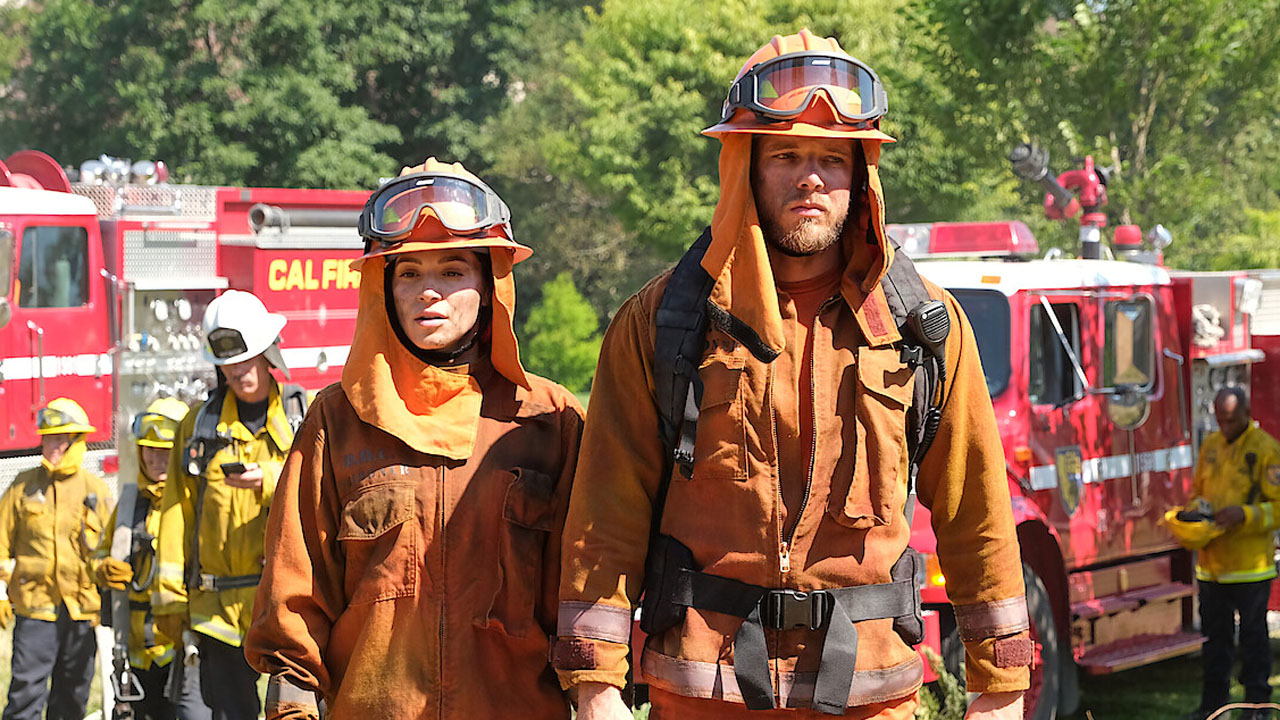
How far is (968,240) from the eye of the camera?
795cm

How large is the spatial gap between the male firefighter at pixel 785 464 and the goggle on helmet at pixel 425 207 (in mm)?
505

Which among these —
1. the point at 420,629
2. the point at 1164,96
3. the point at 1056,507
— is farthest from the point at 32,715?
the point at 1164,96

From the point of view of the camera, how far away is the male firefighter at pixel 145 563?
5582 millimetres

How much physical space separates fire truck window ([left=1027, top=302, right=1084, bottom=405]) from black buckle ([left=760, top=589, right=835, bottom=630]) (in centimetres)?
427

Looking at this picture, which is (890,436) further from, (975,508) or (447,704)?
(447,704)

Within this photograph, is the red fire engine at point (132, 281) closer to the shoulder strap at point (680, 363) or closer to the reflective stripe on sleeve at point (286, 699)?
the reflective stripe on sleeve at point (286, 699)

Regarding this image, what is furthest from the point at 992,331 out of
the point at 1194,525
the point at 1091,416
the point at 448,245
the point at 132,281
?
the point at 132,281

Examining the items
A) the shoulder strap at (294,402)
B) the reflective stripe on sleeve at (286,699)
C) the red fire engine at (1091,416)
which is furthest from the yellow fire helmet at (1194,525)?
the reflective stripe on sleeve at (286,699)

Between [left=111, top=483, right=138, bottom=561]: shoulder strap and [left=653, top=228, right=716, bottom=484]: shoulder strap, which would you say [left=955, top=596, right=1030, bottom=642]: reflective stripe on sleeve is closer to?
[left=653, top=228, right=716, bottom=484]: shoulder strap

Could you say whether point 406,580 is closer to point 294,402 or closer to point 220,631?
point 220,631

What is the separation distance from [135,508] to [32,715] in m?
1.44

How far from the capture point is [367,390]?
3.24 metres

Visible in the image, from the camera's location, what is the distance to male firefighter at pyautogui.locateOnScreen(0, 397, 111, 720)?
6574mm

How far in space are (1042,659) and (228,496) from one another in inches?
146
